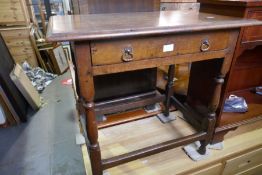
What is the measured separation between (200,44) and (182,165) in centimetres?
67

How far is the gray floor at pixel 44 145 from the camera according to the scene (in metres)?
1.38

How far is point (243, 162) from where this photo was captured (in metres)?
1.20

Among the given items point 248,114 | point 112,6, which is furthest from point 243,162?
point 112,6

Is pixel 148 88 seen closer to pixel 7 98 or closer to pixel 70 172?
pixel 70 172

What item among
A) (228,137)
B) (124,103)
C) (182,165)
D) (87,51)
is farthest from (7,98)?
(228,137)

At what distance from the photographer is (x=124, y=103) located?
1.41m

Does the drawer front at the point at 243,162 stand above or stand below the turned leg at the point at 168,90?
below

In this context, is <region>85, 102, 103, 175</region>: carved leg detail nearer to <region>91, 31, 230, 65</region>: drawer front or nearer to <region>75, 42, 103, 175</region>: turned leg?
<region>75, 42, 103, 175</region>: turned leg

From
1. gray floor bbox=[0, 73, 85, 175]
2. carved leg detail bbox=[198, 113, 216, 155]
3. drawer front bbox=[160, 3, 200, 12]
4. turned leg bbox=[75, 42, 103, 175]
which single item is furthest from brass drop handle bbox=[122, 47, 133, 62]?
drawer front bbox=[160, 3, 200, 12]

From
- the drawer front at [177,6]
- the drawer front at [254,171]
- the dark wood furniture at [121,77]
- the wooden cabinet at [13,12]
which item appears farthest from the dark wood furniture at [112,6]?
the wooden cabinet at [13,12]

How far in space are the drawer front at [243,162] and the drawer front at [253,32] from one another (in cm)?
70

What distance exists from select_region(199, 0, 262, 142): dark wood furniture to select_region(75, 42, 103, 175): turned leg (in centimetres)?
71

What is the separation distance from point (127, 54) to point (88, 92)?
201 millimetres

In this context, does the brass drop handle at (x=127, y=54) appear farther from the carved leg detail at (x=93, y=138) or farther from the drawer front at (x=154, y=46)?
the carved leg detail at (x=93, y=138)
